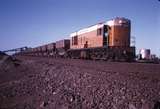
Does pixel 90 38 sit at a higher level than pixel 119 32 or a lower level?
lower

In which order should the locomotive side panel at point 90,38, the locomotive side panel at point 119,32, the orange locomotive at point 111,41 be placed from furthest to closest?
the locomotive side panel at point 90,38 < the locomotive side panel at point 119,32 < the orange locomotive at point 111,41

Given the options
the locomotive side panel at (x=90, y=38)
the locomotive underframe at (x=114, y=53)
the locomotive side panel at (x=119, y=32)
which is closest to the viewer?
the locomotive underframe at (x=114, y=53)

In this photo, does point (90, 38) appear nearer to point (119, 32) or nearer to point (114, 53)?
point (119, 32)

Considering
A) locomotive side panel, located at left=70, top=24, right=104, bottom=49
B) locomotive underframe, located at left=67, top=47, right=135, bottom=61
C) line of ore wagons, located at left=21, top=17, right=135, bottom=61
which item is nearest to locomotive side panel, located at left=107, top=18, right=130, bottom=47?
line of ore wagons, located at left=21, top=17, right=135, bottom=61

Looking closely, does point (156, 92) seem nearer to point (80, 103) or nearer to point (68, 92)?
point (80, 103)

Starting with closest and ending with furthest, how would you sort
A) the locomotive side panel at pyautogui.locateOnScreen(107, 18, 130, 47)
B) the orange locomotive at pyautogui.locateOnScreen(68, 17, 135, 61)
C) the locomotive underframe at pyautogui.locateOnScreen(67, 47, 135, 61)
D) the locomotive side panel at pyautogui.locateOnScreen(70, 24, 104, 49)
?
1. the locomotive underframe at pyautogui.locateOnScreen(67, 47, 135, 61)
2. the orange locomotive at pyautogui.locateOnScreen(68, 17, 135, 61)
3. the locomotive side panel at pyautogui.locateOnScreen(107, 18, 130, 47)
4. the locomotive side panel at pyautogui.locateOnScreen(70, 24, 104, 49)

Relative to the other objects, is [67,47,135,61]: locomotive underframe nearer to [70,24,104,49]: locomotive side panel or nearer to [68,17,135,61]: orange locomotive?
[68,17,135,61]: orange locomotive

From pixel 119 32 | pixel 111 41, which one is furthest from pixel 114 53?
pixel 119 32

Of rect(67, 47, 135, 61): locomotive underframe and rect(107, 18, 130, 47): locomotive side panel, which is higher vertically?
rect(107, 18, 130, 47): locomotive side panel

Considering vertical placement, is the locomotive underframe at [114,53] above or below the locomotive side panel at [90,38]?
below

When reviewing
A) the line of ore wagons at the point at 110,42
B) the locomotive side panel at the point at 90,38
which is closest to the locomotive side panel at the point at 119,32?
the line of ore wagons at the point at 110,42

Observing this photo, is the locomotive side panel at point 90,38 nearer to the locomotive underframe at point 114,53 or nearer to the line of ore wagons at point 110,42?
the line of ore wagons at point 110,42

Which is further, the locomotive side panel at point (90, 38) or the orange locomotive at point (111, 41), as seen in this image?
the locomotive side panel at point (90, 38)

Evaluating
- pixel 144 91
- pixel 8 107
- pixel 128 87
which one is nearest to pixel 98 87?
pixel 128 87
